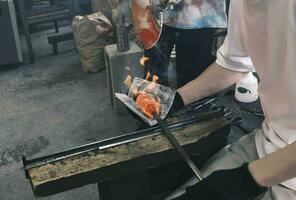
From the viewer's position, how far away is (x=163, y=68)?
79.7 inches

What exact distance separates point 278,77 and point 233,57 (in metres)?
0.24

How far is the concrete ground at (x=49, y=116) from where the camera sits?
1798mm

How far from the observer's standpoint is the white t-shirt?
30.2 inches

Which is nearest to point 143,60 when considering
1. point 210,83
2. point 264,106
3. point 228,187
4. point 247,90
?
point 247,90

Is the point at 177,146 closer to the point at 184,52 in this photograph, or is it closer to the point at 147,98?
the point at 147,98

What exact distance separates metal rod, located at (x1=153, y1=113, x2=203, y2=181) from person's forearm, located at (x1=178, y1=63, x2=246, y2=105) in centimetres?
16

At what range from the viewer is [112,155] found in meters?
0.87

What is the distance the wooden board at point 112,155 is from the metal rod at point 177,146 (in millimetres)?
15

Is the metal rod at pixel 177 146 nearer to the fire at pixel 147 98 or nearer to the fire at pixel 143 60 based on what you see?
the fire at pixel 147 98

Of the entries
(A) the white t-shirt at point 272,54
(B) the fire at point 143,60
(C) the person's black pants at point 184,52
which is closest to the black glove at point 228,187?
(A) the white t-shirt at point 272,54

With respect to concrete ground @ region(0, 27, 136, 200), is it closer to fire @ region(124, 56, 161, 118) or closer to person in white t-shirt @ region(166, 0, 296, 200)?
fire @ region(124, 56, 161, 118)

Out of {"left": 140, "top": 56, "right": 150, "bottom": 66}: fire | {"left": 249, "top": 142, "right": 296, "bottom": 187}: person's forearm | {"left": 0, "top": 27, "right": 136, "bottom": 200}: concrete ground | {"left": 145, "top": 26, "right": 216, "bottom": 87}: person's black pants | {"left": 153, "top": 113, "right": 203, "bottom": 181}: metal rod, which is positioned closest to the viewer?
{"left": 249, "top": 142, "right": 296, "bottom": 187}: person's forearm

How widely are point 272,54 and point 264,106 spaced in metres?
0.17

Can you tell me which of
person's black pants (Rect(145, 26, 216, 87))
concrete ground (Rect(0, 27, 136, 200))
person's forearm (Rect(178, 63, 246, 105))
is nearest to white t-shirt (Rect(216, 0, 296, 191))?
person's forearm (Rect(178, 63, 246, 105))
